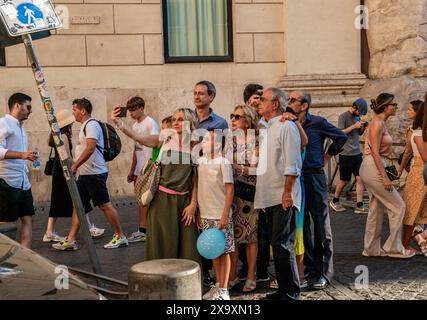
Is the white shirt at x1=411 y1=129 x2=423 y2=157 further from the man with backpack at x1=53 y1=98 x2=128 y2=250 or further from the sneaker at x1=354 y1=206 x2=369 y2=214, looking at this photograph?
the man with backpack at x1=53 y1=98 x2=128 y2=250

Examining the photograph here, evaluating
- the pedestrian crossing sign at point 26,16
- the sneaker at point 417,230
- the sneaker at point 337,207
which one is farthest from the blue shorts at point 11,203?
the sneaker at point 337,207

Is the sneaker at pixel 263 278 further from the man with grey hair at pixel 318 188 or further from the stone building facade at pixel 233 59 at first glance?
the stone building facade at pixel 233 59

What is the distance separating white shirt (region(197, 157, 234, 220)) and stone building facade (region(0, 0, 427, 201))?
20.6 feet

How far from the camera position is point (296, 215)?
5.32 m

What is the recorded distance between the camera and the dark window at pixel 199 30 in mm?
12148

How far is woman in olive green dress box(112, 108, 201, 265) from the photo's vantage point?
5.38m

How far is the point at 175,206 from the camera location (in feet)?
17.7

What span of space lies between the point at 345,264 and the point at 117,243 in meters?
A: 2.79

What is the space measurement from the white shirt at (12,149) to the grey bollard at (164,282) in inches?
131

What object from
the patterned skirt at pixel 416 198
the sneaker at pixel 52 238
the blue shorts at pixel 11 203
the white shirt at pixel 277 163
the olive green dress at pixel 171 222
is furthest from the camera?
the sneaker at pixel 52 238

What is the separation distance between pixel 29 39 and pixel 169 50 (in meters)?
6.89

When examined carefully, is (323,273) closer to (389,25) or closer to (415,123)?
(415,123)

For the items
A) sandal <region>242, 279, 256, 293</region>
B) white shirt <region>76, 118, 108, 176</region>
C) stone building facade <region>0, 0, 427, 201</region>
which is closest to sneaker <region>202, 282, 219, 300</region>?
sandal <region>242, 279, 256, 293</region>
